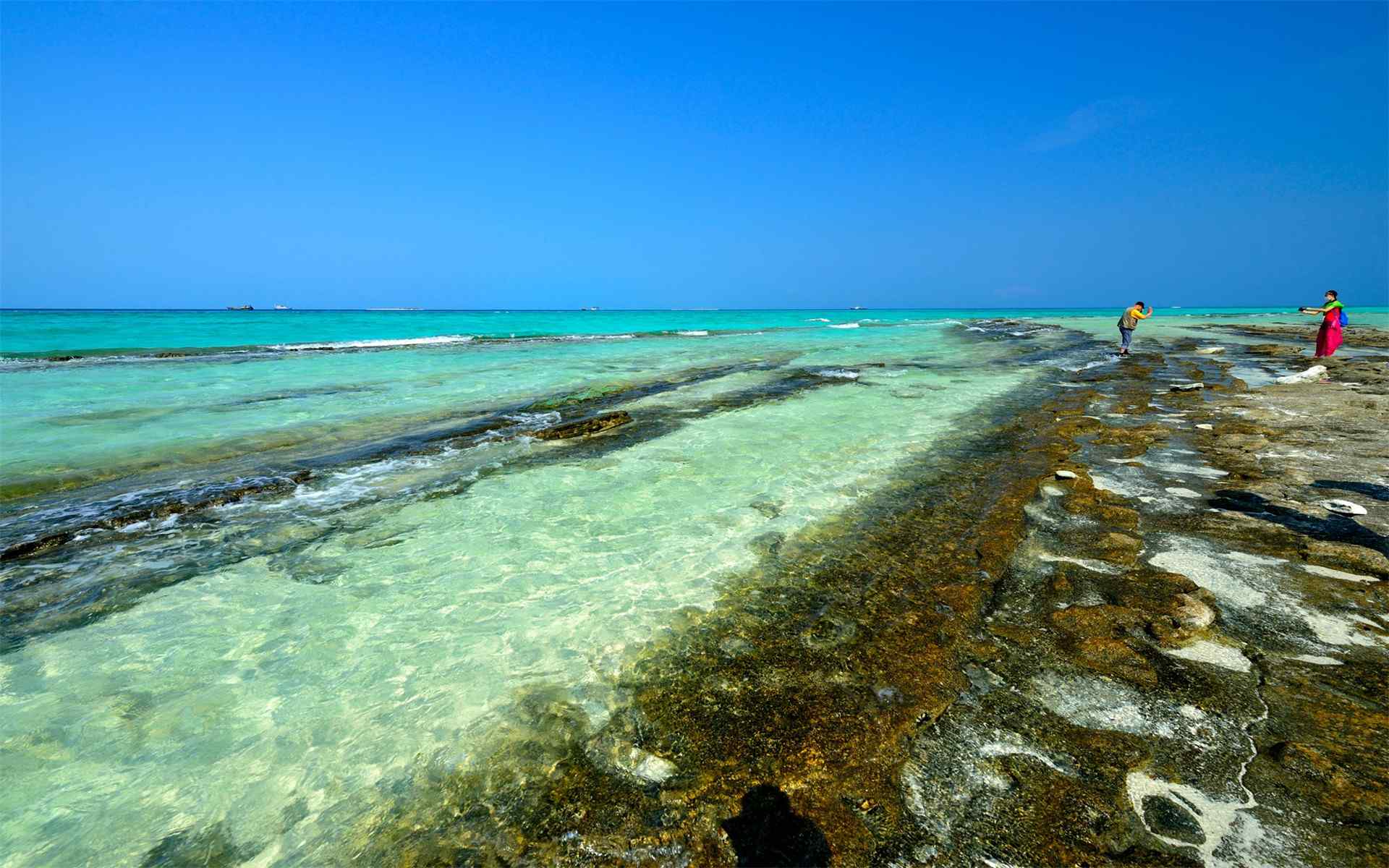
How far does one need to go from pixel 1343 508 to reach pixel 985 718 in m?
4.66

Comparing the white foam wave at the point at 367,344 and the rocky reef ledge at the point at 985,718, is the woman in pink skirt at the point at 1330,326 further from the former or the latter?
the white foam wave at the point at 367,344

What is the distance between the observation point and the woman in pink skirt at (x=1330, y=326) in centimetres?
1562

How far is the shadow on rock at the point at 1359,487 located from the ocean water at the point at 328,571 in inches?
144

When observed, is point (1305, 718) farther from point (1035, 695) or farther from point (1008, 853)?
point (1008, 853)

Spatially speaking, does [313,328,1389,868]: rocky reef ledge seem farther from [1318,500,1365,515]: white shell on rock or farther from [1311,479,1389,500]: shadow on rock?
[1311,479,1389,500]: shadow on rock

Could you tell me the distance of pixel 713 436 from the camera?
8.93 meters

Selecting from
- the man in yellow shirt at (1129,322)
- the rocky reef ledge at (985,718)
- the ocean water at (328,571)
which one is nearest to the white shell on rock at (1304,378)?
the ocean water at (328,571)

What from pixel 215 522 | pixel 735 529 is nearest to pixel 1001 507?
pixel 735 529

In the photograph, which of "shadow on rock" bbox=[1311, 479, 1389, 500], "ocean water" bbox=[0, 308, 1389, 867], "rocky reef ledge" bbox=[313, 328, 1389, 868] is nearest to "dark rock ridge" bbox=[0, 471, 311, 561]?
"ocean water" bbox=[0, 308, 1389, 867]

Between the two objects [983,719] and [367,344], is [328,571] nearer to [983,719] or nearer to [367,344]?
[983,719]

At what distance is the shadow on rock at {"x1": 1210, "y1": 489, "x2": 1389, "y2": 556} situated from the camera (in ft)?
14.4

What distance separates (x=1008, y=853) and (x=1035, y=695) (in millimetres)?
970

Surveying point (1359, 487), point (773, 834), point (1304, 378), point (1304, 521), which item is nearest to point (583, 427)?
point (773, 834)

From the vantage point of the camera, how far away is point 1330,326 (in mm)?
16531
